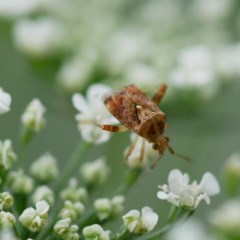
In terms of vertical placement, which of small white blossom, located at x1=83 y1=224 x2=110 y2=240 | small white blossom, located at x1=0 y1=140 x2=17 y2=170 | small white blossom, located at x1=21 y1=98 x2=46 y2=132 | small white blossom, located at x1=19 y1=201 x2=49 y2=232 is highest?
small white blossom, located at x1=21 y1=98 x2=46 y2=132

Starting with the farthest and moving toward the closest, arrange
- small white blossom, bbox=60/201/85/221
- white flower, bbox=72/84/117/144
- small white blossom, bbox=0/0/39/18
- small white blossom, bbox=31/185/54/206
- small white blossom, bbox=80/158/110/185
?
1. small white blossom, bbox=0/0/39/18
2. small white blossom, bbox=80/158/110/185
3. white flower, bbox=72/84/117/144
4. small white blossom, bbox=31/185/54/206
5. small white blossom, bbox=60/201/85/221

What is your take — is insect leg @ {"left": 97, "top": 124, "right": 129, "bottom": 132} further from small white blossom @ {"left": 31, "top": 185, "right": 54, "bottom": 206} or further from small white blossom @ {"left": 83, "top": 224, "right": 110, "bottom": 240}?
small white blossom @ {"left": 83, "top": 224, "right": 110, "bottom": 240}

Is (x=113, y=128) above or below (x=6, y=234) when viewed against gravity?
above

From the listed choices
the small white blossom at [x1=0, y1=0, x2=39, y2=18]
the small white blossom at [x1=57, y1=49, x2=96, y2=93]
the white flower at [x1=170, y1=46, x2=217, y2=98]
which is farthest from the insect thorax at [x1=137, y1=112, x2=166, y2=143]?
the small white blossom at [x1=0, y1=0, x2=39, y2=18]

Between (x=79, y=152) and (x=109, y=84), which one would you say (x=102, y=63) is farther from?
(x=79, y=152)

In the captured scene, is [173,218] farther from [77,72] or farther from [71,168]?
[77,72]

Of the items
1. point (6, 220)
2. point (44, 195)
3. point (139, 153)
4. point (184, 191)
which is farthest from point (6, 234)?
point (139, 153)
